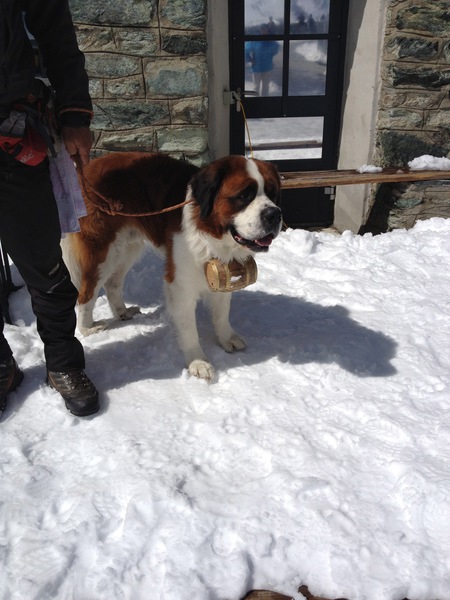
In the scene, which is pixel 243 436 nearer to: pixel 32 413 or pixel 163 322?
pixel 32 413

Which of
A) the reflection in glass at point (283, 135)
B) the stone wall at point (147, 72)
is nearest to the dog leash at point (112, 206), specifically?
the stone wall at point (147, 72)

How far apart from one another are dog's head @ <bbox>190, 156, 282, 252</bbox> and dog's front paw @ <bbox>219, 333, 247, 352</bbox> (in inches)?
28.9

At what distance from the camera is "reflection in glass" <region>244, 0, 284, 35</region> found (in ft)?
16.5

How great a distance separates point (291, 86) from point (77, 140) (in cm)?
374

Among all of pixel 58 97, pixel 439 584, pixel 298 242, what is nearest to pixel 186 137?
pixel 298 242

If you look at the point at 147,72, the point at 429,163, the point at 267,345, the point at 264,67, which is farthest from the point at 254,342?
the point at 264,67

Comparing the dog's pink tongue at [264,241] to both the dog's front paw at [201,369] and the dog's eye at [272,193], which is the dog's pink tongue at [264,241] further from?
the dog's front paw at [201,369]

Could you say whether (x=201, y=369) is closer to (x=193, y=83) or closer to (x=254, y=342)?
(x=254, y=342)

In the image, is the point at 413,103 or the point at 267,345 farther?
the point at 413,103

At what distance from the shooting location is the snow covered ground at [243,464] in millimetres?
1720

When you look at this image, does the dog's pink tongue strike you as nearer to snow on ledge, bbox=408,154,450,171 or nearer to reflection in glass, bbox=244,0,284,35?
snow on ledge, bbox=408,154,450,171

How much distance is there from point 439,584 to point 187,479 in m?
0.94

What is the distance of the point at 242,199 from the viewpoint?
2.44 metres

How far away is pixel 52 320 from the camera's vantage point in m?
2.44
